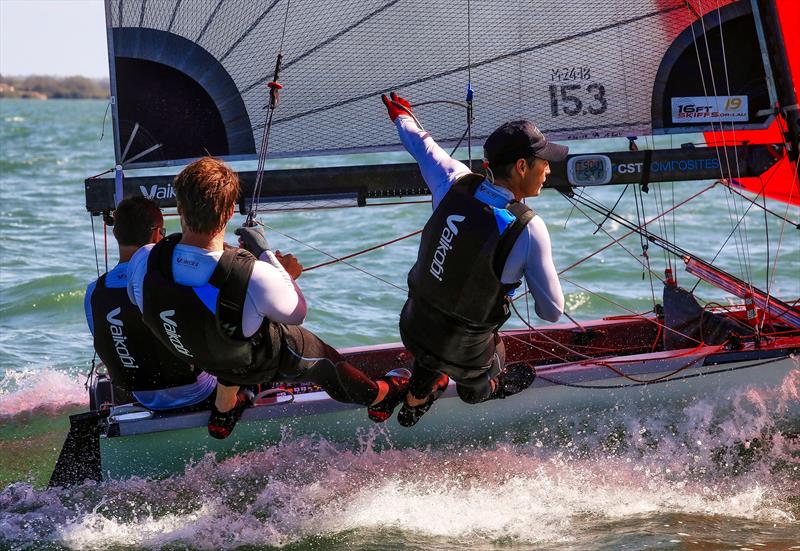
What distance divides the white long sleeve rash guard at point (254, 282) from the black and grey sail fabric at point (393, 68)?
3.94 ft

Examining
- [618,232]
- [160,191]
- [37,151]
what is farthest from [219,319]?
[37,151]

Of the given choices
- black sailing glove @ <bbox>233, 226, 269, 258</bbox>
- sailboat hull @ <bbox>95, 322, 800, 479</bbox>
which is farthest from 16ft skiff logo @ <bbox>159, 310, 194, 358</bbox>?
sailboat hull @ <bbox>95, 322, 800, 479</bbox>

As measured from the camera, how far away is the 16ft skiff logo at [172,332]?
11.3ft

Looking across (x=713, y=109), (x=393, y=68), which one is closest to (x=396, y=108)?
(x=393, y=68)

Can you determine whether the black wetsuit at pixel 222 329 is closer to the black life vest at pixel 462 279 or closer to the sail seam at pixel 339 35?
the black life vest at pixel 462 279

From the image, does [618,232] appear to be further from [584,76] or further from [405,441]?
[405,441]

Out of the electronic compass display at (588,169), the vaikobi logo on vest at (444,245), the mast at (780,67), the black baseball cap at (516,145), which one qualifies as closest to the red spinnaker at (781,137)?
the mast at (780,67)

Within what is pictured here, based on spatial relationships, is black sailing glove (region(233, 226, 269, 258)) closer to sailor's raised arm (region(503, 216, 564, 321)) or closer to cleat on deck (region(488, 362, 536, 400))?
sailor's raised arm (region(503, 216, 564, 321))

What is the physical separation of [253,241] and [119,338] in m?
0.65

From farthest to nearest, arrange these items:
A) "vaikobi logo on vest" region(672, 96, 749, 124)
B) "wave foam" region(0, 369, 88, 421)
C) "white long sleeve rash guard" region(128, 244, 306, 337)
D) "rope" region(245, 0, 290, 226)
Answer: "wave foam" region(0, 369, 88, 421) → "vaikobi logo on vest" region(672, 96, 749, 124) → "rope" region(245, 0, 290, 226) → "white long sleeve rash guard" region(128, 244, 306, 337)

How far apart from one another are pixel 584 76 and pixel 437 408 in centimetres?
164

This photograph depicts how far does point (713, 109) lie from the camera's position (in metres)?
4.84

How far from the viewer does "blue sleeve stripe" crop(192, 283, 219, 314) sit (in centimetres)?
337

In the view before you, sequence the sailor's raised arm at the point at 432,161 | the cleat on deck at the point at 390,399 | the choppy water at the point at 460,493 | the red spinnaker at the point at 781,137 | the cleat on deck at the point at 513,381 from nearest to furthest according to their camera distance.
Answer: the sailor's raised arm at the point at 432,161 < the choppy water at the point at 460,493 < the cleat on deck at the point at 390,399 < the cleat on deck at the point at 513,381 < the red spinnaker at the point at 781,137
